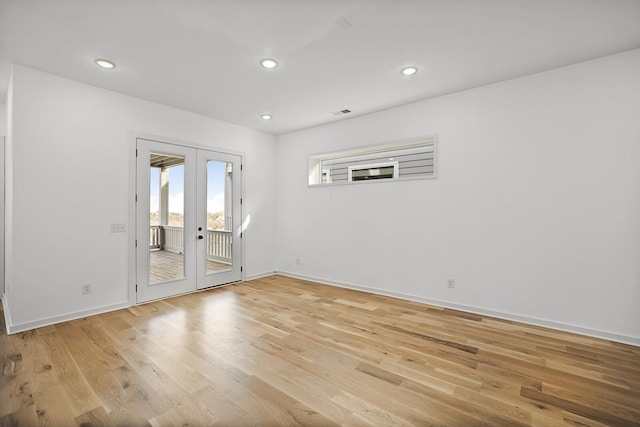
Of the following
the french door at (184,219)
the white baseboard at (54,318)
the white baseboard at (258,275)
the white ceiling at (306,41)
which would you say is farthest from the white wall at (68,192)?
the white baseboard at (258,275)

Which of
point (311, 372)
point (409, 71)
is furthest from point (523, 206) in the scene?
point (311, 372)

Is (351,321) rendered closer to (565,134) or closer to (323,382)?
(323,382)

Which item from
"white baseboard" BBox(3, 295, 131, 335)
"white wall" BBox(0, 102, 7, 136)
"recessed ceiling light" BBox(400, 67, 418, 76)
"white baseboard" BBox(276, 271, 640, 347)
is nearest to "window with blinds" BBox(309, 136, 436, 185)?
"recessed ceiling light" BBox(400, 67, 418, 76)

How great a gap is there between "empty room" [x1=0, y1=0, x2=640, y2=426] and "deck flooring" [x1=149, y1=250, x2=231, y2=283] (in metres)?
0.04

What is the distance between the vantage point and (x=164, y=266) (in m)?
4.50

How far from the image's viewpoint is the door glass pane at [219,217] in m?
5.06

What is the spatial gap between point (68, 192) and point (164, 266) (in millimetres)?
1581

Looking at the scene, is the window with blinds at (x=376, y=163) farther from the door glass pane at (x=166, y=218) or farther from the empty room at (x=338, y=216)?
the door glass pane at (x=166, y=218)

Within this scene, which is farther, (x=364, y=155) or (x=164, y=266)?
(x=364, y=155)

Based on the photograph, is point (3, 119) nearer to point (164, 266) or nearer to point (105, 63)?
point (105, 63)

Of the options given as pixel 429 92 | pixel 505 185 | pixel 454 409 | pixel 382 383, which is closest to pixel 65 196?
pixel 382 383

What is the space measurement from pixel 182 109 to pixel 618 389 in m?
5.92

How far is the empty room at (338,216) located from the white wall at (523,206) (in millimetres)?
22

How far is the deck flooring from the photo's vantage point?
14.3ft
